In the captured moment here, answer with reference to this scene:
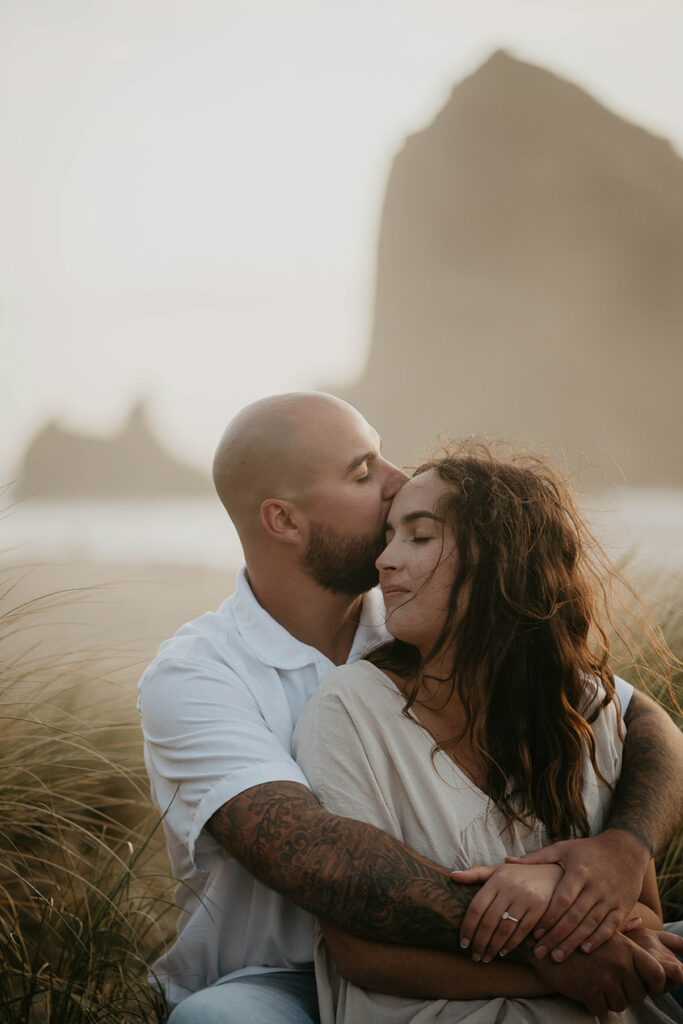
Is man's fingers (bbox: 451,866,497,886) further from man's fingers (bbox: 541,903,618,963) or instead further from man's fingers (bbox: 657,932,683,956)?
man's fingers (bbox: 657,932,683,956)

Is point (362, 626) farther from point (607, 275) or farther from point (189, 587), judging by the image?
point (607, 275)

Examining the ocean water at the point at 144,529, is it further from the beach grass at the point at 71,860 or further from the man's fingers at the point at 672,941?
the man's fingers at the point at 672,941

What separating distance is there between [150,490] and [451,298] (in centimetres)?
503

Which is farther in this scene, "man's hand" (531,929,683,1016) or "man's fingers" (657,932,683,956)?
"man's fingers" (657,932,683,956)

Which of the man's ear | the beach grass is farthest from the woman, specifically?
the beach grass

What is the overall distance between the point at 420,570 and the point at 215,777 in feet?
1.78

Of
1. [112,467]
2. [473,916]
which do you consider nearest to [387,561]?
[473,916]

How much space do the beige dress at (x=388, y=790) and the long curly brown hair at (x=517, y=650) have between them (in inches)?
1.8

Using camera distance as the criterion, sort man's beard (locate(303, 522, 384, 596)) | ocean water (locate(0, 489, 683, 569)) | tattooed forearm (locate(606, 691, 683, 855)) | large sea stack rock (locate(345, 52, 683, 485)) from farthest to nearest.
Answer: large sea stack rock (locate(345, 52, 683, 485))
ocean water (locate(0, 489, 683, 569))
man's beard (locate(303, 522, 384, 596))
tattooed forearm (locate(606, 691, 683, 855))

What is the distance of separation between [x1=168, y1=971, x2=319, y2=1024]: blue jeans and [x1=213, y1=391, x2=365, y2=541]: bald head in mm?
977

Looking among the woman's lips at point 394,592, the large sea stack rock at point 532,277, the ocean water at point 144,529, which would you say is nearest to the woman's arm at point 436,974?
the woman's lips at point 394,592

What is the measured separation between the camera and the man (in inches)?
56.2

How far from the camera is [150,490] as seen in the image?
9.70 metres

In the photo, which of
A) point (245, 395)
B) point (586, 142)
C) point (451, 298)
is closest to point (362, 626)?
point (245, 395)
